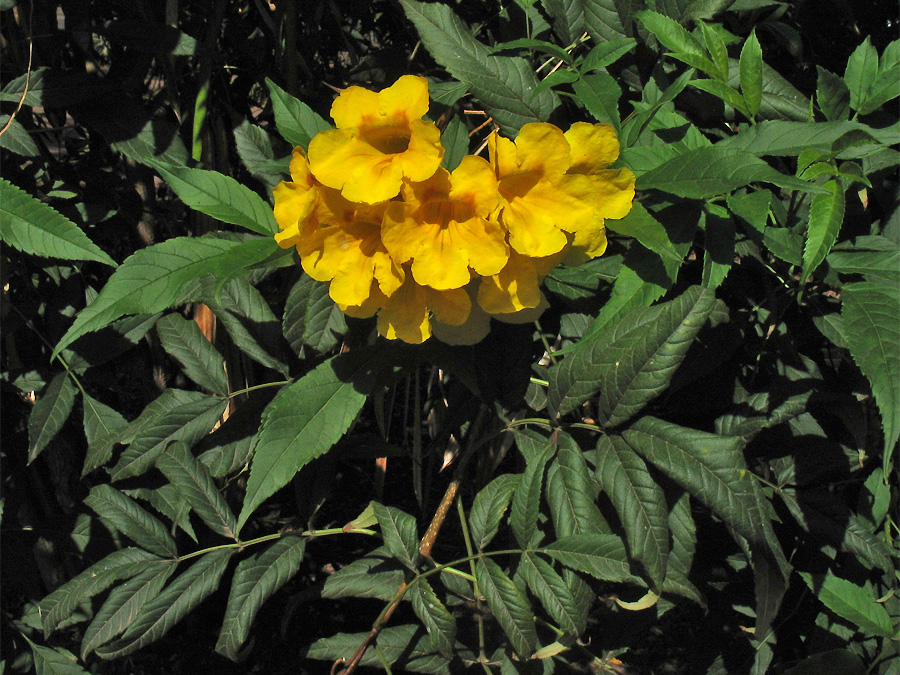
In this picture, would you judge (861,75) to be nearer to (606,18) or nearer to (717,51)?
(717,51)

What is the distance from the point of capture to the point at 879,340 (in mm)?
765

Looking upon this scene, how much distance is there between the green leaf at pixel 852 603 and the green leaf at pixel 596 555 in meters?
0.37

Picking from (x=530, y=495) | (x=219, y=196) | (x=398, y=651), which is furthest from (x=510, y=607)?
(x=219, y=196)

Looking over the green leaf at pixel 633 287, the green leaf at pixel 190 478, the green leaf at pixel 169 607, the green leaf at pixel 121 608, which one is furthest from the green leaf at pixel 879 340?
the green leaf at pixel 121 608

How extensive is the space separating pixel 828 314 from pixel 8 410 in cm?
153

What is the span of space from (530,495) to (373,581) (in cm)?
36

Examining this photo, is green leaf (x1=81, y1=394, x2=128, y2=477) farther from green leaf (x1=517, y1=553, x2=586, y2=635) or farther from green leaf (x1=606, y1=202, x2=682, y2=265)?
green leaf (x1=606, y1=202, x2=682, y2=265)

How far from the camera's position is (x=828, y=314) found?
0.97 metres

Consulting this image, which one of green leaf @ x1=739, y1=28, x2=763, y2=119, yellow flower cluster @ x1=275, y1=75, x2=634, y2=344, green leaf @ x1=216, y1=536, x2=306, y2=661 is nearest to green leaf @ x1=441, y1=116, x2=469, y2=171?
yellow flower cluster @ x1=275, y1=75, x2=634, y2=344

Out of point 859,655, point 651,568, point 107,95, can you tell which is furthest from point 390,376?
point 859,655

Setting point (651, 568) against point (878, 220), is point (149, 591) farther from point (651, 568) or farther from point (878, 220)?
point (878, 220)

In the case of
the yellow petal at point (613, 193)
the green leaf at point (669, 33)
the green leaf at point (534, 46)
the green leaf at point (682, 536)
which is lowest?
the green leaf at point (682, 536)

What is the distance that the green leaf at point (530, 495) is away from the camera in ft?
3.00

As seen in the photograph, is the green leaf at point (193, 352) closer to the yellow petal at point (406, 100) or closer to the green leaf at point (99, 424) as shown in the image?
the green leaf at point (99, 424)
